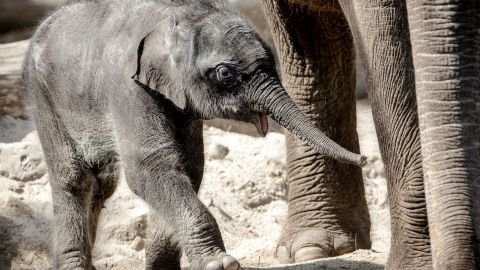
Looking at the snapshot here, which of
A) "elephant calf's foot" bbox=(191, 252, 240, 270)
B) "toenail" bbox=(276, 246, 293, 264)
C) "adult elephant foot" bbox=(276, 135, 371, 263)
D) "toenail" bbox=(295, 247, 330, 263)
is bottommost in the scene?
"toenail" bbox=(276, 246, 293, 264)

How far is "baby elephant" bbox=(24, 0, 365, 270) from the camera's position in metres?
5.30

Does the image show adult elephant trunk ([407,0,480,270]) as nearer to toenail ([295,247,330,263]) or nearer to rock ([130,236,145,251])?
toenail ([295,247,330,263])

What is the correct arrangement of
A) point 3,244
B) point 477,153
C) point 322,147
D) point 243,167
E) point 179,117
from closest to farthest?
1. point 477,153
2. point 322,147
3. point 179,117
4. point 3,244
5. point 243,167

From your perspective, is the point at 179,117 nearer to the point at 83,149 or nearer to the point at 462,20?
the point at 83,149

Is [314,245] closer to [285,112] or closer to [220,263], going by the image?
[285,112]

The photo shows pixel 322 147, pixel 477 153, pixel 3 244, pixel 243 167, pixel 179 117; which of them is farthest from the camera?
pixel 243 167

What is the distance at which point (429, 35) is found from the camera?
4754 millimetres

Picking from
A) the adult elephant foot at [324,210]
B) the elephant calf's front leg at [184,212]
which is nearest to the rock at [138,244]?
the adult elephant foot at [324,210]

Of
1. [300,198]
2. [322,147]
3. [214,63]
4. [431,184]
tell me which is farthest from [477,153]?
[300,198]

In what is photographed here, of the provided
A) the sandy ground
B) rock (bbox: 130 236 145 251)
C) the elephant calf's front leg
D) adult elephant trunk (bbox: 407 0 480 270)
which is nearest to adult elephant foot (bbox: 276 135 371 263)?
the sandy ground

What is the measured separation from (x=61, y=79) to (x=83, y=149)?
0.94 ft

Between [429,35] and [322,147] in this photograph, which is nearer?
[429,35]

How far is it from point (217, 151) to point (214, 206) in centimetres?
55

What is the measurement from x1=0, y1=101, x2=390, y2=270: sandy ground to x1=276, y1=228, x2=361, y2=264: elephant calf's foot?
0.11 meters
